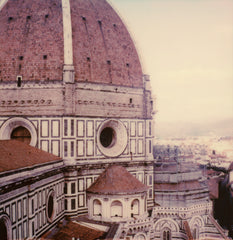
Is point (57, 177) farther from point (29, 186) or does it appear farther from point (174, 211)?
point (174, 211)

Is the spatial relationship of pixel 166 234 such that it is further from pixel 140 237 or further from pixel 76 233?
pixel 76 233

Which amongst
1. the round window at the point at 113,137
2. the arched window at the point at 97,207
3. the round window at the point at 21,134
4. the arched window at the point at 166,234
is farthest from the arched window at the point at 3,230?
the arched window at the point at 166,234

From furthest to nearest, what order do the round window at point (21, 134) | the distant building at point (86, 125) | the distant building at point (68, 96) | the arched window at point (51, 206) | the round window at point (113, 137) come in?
the round window at point (113, 137) < the round window at point (21, 134) < the distant building at point (68, 96) < the distant building at point (86, 125) < the arched window at point (51, 206)

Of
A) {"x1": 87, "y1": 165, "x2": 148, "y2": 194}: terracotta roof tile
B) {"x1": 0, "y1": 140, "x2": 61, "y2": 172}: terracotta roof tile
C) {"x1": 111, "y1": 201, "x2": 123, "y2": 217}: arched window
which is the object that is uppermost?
{"x1": 0, "y1": 140, "x2": 61, "y2": 172}: terracotta roof tile

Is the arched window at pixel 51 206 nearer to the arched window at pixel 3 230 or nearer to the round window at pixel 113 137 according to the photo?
the arched window at pixel 3 230

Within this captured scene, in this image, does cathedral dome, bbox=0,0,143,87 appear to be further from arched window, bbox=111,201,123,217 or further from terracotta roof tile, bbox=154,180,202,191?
arched window, bbox=111,201,123,217

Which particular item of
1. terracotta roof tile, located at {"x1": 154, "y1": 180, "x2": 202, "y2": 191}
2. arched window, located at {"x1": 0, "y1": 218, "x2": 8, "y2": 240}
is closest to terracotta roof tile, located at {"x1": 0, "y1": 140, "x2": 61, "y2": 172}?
arched window, located at {"x1": 0, "y1": 218, "x2": 8, "y2": 240}
